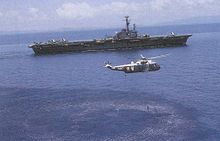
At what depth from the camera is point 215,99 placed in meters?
102

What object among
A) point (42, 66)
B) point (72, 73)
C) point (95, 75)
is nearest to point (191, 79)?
point (95, 75)

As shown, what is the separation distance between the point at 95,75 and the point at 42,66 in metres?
38.7

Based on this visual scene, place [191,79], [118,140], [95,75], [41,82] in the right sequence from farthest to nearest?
[95,75]
[41,82]
[191,79]
[118,140]

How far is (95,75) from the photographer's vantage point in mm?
153750

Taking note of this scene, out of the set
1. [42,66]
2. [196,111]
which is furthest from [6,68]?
[196,111]

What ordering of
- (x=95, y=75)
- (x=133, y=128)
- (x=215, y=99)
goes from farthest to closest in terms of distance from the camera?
(x=95, y=75) < (x=215, y=99) < (x=133, y=128)

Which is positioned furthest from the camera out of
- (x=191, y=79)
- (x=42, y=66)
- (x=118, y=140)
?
(x=42, y=66)

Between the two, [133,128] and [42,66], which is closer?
[133,128]

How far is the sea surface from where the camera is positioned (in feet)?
260

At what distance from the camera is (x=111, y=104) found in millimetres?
102500

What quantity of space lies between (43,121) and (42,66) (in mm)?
96729

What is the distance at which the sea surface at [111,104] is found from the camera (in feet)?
260

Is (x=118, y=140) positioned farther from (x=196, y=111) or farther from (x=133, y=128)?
(x=196, y=111)

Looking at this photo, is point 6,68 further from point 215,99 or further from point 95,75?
point 215,99
